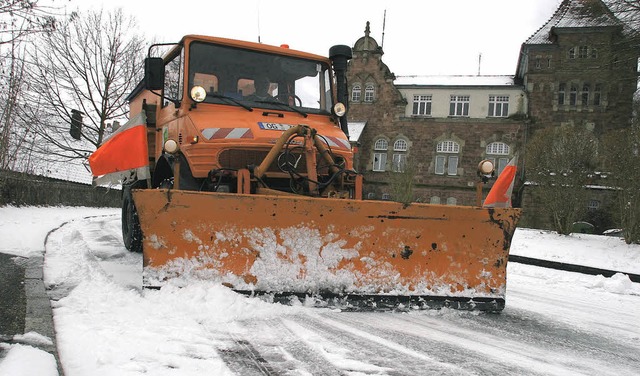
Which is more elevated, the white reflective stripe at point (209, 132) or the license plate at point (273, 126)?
the license plate at point (273, 126)

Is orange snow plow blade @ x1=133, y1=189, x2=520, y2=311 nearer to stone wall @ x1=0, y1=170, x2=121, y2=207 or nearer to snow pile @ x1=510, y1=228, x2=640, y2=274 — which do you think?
snow pile @ x1=510, y1=228, x2=640, y2=274

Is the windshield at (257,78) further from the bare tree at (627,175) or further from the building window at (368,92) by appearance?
the building window at (368,92)

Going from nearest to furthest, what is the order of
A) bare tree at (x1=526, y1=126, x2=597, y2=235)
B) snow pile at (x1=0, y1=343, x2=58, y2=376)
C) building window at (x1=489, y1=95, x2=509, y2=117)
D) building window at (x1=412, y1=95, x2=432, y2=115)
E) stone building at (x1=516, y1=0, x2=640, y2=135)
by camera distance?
snow pile at (x1=0, y1=343, x2=58, y2=376), bare tree at (x1=526, y1=126, x2=597, y2=235), stone building at (x1=516, y1=0, x2=640, y2=135), building window at (x1=489, y1=95, x2=509, y2=117), building window at (x1=412, y1=95, x2=432, y2=115)

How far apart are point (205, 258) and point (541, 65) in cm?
3154

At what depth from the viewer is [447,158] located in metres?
32.6

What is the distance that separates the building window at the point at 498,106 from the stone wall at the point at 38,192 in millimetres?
23395

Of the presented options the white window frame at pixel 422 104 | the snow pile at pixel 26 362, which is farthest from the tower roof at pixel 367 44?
the snow pile at pixel 26 362

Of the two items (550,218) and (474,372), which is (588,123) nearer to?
(550,218)

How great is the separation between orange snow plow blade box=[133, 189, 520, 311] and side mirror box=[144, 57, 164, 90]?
1.96 meters

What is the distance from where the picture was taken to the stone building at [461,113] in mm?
30312

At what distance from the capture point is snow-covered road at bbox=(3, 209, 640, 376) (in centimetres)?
285

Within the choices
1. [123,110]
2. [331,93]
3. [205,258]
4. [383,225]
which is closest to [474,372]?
[383,225]

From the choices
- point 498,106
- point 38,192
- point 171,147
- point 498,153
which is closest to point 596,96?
point 498,106

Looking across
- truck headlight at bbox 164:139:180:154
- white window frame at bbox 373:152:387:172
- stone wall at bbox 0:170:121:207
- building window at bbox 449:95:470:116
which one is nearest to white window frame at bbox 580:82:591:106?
building window at bbox 449:95:470:116
